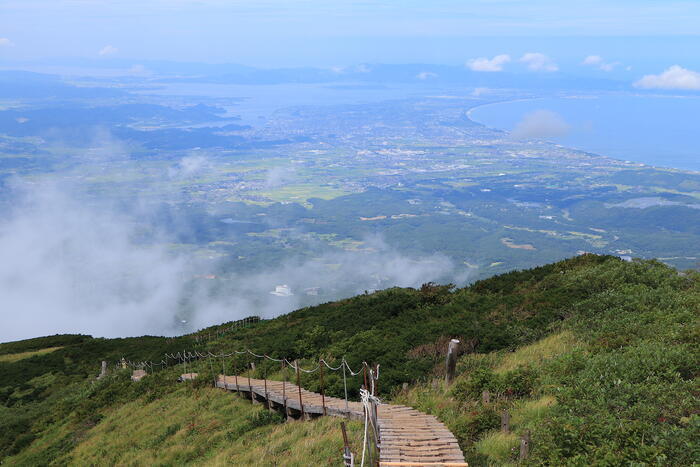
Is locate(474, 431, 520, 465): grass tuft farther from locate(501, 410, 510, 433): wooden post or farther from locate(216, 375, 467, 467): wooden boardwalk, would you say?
locate(216, 375, 467, 467): wooden boardwalk

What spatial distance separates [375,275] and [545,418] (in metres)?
141

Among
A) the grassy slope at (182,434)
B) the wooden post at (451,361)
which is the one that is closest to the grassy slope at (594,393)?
the wooden post at (451,361)

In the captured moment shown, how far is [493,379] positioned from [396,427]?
13.3ft

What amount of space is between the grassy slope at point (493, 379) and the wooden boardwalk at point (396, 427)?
0.68 m

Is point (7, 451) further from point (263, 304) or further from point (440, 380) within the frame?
point (263, 304)

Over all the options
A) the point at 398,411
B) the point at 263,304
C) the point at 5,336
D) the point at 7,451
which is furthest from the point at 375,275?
the point at 398,411

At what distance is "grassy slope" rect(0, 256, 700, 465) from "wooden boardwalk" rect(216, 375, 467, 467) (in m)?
0.68

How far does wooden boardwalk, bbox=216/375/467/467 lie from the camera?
375 inches

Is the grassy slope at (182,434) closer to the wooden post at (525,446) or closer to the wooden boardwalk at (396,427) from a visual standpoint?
the wooden boardwalk at (396,427)

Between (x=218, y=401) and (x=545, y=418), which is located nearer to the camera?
(x=545, y=418)

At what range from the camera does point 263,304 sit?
133750mm

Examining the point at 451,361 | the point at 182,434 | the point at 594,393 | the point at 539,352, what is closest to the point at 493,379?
the point at 451,361

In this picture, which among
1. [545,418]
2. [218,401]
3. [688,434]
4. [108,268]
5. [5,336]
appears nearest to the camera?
[688,434]

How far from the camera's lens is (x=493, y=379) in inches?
553
